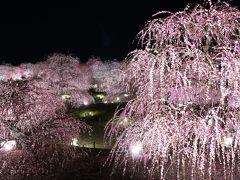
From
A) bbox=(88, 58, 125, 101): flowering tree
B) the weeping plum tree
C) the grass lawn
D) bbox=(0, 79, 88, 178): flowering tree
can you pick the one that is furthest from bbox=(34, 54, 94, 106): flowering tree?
the weeping plum tree

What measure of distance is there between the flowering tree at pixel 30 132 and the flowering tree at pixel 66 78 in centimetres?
1940

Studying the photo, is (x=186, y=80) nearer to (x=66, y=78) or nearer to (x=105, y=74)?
(x=66, y=78)

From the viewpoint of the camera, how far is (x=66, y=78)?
39625 mm

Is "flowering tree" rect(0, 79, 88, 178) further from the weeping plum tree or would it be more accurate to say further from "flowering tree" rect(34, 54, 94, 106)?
"flowering tree" rect(34, 54, 94, 106)

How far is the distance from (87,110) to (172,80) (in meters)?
23.6

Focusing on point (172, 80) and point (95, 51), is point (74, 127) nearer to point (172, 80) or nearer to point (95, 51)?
point (172, 80)

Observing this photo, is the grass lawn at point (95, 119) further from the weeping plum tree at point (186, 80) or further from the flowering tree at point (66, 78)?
the weeping plum tree at point (186, 80)

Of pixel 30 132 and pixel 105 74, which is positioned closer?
pixel 30 132

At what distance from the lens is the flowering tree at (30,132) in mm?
14867

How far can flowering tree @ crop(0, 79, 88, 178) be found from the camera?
14867 millimetres

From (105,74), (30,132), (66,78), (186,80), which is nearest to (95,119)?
(66,78)

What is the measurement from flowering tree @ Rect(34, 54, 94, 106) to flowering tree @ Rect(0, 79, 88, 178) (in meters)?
19.4

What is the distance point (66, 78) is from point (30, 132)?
23258 mm

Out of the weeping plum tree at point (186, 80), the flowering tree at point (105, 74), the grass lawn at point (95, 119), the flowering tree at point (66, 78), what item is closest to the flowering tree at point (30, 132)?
the weeping plum tree at point (186, 80)
